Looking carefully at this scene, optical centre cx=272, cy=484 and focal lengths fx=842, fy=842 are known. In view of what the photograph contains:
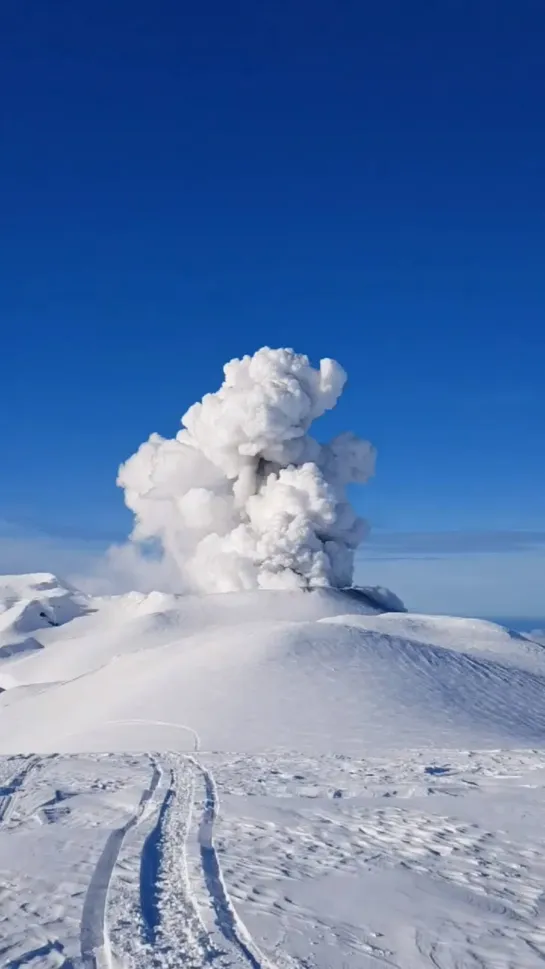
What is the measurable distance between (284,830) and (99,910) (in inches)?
146

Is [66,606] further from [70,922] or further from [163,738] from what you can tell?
[70,922]

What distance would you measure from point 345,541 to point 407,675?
3875cm

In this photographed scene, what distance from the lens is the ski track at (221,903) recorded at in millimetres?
6113

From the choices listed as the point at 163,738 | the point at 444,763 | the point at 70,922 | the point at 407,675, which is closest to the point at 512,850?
the point at 70,922

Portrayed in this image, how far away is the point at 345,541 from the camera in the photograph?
7125 centimetres

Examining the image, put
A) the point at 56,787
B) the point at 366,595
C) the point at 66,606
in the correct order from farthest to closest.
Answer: the point at 66,606, the point at 366,595, the point at 56,787

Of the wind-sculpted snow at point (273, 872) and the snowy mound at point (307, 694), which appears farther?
the snowy mound at point (307, 694)

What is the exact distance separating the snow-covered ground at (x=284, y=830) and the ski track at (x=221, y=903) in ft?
0.08

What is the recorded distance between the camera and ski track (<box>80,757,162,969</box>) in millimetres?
5965

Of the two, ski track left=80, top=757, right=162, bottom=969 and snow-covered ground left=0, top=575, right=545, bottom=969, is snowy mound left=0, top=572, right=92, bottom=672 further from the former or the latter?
ski track left=80, top=757, right=162, bottom=969

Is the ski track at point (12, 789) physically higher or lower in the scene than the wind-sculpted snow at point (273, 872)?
lower

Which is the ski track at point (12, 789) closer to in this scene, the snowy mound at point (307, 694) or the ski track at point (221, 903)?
the ski track at point (221, 903)

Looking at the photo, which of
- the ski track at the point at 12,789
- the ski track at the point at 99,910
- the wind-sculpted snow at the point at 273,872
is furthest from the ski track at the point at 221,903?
the ski track at the point at 12,789

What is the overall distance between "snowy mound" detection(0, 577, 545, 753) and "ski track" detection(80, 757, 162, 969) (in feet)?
38.2
